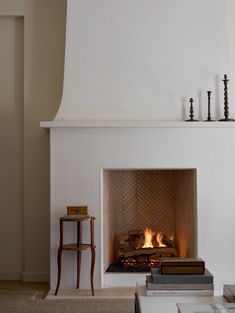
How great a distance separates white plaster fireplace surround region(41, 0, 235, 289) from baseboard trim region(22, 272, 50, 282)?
69cm

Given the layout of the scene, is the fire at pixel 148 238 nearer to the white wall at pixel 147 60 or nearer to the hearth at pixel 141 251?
the hearth at pixel 141 251

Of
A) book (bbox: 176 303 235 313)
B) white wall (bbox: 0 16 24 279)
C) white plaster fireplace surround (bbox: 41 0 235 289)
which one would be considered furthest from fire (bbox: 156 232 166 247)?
book (bbox: 176 303 235 313)

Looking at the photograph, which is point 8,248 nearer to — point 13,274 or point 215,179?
point 13,274

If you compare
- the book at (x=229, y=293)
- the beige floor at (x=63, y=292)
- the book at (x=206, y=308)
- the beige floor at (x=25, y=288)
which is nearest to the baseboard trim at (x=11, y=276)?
the beige floor at (x=25, y=288)

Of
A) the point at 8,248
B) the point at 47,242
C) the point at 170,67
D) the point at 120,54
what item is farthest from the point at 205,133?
the point at 8,248

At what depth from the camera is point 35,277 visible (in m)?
5.21

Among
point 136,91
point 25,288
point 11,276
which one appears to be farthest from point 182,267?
point 11,276

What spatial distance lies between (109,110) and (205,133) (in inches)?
33.9

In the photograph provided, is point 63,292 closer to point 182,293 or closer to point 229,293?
point 182,293

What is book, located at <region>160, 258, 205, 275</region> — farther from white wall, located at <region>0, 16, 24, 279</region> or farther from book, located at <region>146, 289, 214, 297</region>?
white wall, located at <region>0, 16, 24, 279</region>

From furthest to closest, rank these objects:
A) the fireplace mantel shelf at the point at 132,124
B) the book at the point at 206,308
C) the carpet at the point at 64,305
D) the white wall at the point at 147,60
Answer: the white wall at the point at 147,60 → the fireplace mantel shelf at the point at 132,124 → the carpet at the point at 64,305 → the book at the point at 206,308

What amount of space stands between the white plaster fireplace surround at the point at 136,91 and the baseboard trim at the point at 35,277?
2.27 ft

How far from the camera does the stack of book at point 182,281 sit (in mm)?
2969

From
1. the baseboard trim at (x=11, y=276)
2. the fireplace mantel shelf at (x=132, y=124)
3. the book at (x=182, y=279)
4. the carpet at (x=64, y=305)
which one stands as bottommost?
the carpet at (x=64, y=305)
